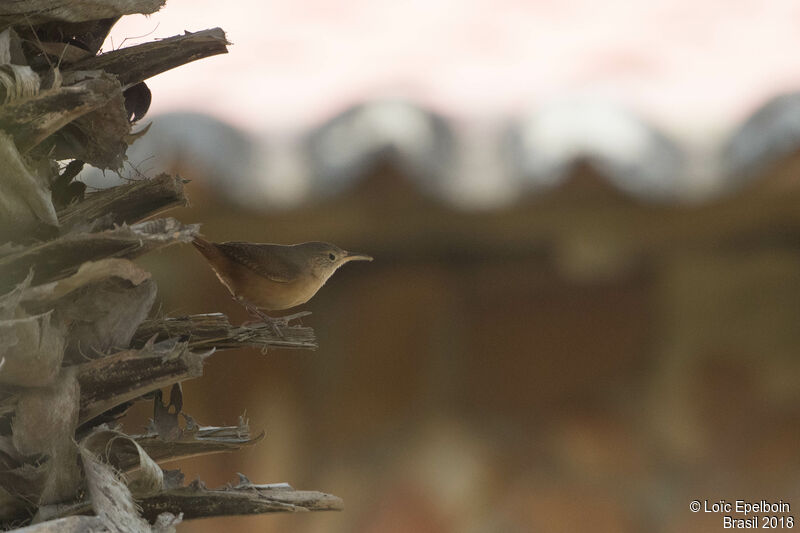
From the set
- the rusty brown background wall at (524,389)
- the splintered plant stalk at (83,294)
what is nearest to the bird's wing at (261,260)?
the splintered plant stalk at (83,294)

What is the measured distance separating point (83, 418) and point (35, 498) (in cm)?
10

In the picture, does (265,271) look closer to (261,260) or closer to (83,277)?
(261,260)

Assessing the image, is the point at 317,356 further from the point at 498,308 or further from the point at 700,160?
the point at 700,160

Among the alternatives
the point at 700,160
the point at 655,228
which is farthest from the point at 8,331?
the point at 655,228

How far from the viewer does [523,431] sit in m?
3.67

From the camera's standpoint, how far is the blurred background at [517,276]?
9.04 ft

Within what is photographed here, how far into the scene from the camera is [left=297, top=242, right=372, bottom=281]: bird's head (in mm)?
2053

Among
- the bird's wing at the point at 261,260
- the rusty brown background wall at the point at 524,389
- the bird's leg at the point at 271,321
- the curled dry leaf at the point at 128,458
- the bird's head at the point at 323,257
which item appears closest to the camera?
the curled dry leaf at the point at 128,458

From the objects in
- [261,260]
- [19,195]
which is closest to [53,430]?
[19,195]

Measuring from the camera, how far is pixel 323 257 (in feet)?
6.93

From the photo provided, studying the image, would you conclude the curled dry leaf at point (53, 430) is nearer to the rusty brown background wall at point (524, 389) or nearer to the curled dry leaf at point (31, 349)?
the curled dry leaf at point (31, 349)

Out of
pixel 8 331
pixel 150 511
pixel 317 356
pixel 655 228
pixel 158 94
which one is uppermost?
pixel 158 94

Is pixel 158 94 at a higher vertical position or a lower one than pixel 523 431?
higher

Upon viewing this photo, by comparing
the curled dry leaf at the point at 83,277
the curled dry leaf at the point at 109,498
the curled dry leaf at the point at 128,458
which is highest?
the curled dry leaf at the point at 83,277
